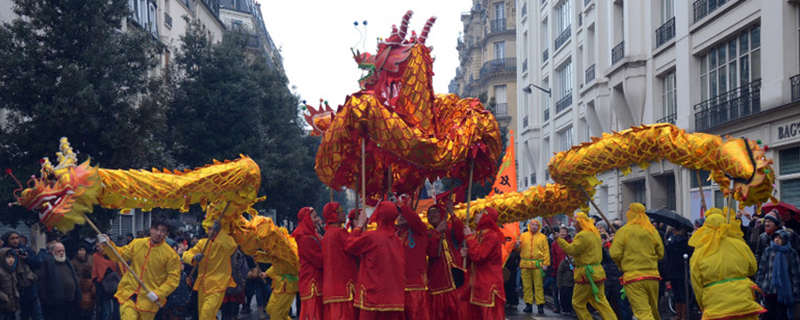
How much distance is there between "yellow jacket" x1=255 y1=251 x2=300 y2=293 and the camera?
1269 cm

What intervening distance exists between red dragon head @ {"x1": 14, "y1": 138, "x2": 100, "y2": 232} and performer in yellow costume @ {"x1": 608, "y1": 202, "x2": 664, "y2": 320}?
6549 millimetres

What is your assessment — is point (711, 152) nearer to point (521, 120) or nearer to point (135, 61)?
point (135, 61)

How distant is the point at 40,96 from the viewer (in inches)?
727

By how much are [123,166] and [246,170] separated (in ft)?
33.1

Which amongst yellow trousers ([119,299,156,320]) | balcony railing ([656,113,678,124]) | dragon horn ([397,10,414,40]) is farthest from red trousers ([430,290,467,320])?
balcony railing ([656,113,678,124])

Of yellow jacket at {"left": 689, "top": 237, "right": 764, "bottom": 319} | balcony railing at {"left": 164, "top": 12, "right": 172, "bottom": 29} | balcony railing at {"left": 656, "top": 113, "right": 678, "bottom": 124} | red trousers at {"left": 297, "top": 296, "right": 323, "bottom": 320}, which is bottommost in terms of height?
red trousers at {"left": 297, "top": 296, "right": 323, "bottom": 320}

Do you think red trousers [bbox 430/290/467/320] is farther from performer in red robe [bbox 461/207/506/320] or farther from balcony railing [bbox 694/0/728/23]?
balcony railing [bbox 694/0/728/23]

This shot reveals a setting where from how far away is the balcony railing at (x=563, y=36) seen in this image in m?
38.6

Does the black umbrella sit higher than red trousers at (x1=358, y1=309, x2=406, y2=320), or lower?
higher

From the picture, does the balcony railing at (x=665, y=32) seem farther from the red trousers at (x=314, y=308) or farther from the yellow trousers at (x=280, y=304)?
the red trousers at (x=314, y=308)

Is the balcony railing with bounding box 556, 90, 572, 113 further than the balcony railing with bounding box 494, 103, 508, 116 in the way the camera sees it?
No

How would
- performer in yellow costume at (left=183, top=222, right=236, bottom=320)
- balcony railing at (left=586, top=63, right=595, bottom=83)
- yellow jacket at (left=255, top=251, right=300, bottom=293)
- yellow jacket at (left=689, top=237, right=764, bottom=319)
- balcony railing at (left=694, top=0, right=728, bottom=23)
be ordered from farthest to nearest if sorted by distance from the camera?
balcony railing at (left=586, top=63, right=595, bottom=83), balcony railing at (left=694, top=0, right=728, bottom=23), yellow jacket at (left=255, top=251, right=300, bottom=293), performer in yellow costume at (left=183, top=222, right=236, bottom=320), yellow jacket at (left=689, top=237, right=764, bottom=319)

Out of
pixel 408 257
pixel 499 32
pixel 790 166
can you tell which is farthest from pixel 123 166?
pixel 499 32

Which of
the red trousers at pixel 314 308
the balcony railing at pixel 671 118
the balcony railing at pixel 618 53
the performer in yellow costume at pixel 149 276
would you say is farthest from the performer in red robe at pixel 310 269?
the balcony railing at pixel 618 53
